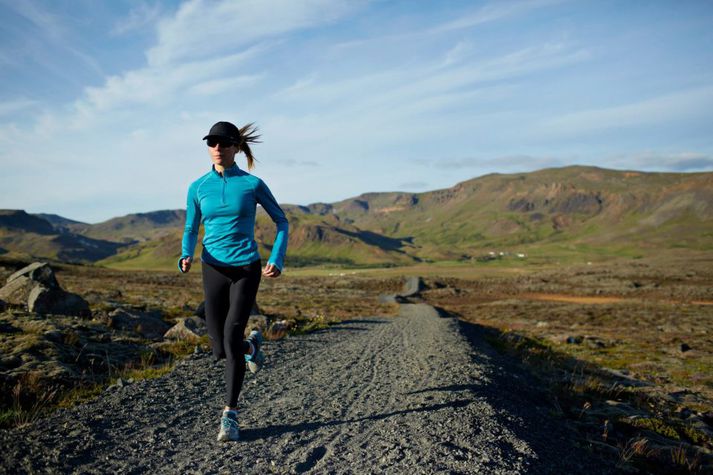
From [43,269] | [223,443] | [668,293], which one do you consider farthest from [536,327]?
[668,293]

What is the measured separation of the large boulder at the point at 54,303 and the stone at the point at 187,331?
13.8ft

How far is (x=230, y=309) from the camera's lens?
5863mm

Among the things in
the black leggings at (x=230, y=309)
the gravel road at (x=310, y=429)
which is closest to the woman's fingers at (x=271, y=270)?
the black leggings at (x=230, y=309)

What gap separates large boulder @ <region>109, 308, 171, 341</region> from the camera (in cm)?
1585

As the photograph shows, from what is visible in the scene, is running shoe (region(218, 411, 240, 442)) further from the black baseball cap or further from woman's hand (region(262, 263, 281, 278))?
the black baseball cap

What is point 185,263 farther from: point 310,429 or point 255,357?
point 310,429

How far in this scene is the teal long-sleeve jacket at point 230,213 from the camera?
5.89 meters

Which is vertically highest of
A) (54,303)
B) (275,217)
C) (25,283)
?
(275,217)

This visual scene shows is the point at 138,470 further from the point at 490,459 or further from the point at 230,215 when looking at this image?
the point at 490,459

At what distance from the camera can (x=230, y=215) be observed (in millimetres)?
5941

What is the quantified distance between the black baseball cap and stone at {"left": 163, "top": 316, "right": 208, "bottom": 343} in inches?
407

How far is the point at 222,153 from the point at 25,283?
56.5ft

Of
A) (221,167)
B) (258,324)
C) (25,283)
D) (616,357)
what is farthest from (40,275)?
(616,357)

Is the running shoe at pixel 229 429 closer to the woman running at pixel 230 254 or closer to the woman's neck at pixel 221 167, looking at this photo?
the woman running at pixel 230 254
